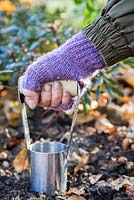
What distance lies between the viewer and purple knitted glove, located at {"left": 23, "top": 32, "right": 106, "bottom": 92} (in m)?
1.86

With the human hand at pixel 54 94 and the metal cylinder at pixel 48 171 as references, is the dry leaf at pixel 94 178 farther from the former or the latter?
the human hand at pixel 54 94

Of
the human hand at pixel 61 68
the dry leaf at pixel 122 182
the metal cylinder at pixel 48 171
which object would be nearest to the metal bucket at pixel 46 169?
the metal cylinder at pixel 48 171

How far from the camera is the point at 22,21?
3457 millimetres

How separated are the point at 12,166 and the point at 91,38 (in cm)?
80

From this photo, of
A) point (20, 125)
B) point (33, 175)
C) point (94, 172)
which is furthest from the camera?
point (20, 125)

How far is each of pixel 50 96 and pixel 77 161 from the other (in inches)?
22.1

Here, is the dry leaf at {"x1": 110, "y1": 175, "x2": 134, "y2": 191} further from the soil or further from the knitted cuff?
the knitted cuff

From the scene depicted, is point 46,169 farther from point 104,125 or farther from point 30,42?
point 30,42

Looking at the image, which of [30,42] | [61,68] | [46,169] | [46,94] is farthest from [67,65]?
[30,42]

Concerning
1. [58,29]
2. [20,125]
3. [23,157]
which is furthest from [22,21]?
[23,157]

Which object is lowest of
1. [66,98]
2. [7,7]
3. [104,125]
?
[104,125]

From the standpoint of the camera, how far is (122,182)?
2.16 m

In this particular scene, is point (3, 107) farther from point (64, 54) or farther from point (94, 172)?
point (64, 54)

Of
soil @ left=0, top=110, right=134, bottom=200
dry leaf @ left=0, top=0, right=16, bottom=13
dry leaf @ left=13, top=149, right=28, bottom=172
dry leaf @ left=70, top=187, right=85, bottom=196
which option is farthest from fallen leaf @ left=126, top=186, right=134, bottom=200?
dry leaf @ left=0, top=0, right=16, bottom=13
